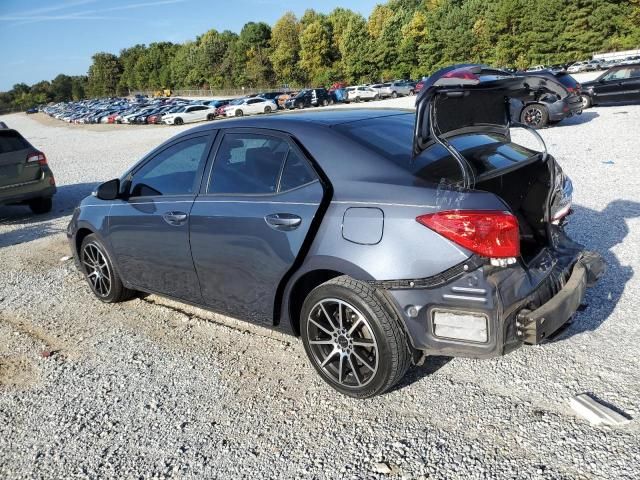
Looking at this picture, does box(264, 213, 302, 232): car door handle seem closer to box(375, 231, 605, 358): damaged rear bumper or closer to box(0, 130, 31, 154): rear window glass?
box(375, 231, 605, 358): damaged rear bumper

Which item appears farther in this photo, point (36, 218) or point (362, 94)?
point (362, 94)

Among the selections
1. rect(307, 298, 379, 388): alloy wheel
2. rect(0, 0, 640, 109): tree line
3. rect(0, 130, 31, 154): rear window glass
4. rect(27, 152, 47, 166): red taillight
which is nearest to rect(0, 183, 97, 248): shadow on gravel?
rect(27, 152, 47, 166): red taillight

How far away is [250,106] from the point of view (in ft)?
133

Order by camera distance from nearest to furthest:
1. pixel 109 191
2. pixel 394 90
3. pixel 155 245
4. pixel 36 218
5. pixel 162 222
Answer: pixel 162 222 < pixel 155 245 < pixel 109 191 < pixel 36 218 < pixel 394 90

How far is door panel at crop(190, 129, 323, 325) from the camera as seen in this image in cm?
330

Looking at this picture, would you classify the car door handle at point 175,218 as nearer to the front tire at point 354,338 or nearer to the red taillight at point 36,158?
the front tire at point 354,338

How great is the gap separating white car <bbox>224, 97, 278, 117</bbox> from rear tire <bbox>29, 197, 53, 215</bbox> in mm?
30889

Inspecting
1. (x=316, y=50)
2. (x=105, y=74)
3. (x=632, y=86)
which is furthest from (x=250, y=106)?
(x=105, y=74)

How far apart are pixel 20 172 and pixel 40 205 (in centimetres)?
97

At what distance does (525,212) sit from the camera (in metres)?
3.68

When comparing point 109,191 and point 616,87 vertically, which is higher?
point 109,191

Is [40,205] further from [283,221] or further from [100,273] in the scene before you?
[283,221]

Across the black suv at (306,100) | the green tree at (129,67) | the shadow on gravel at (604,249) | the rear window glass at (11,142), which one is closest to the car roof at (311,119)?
the shadow on gravel at (604,249)

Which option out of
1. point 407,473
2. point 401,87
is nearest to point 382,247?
point 407,473
